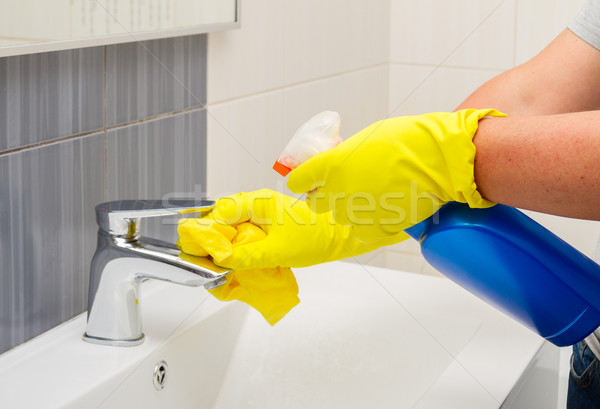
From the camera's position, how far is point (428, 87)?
1.48 m

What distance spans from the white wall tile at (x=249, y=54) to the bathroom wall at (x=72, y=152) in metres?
0.04

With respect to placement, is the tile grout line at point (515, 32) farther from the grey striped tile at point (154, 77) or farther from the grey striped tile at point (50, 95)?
the grey striped tile at point (50, 95)

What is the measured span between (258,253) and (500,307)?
24 cm

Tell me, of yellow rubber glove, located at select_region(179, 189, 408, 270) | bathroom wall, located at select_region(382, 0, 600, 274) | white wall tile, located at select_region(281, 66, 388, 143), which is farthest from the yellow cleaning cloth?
bathroom wall, located at select_region(382, 0, 600, 274)

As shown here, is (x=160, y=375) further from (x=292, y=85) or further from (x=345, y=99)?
(x=345, y=99)

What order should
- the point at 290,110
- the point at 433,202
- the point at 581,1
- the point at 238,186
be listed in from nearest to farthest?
the point at 433,202 < the point at 238,186 < the point at 290,110 < the point at 581,1

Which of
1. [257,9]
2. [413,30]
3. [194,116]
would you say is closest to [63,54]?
[194,116]

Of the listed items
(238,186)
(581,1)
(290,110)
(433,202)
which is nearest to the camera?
(433,202)

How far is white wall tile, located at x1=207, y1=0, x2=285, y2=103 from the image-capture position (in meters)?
0.94

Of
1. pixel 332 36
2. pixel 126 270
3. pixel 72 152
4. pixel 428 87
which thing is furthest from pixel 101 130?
pixel 428 87

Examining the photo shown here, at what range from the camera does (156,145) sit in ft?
2.82

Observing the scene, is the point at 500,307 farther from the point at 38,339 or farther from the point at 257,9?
the point at 257,9

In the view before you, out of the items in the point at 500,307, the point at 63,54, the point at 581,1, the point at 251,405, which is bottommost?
the point at 251,405

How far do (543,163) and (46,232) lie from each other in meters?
0.48
